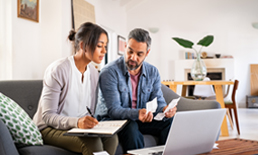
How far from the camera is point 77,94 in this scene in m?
2.03

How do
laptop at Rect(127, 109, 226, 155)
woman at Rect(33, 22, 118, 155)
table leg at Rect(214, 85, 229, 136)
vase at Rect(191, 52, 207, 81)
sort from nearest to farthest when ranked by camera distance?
laptop at Rect(127, 109, 226, 155) → woman at Rect(33, 22, 118, 155) → table leg at Rect(214, 85, 229, 136) → vase at Rect(191, 52, 207, 81)

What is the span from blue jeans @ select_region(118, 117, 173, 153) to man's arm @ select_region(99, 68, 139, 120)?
3.1 inches

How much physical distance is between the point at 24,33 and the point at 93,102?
2.20 m

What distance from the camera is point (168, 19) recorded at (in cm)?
895

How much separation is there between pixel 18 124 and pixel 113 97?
77 centimetres

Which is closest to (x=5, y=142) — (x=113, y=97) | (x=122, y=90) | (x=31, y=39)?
(x=113, y=97)

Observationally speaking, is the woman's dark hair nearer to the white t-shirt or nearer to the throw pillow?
Result: the white t-shirt

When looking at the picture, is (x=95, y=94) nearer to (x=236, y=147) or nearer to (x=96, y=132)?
(x=96, y=132)

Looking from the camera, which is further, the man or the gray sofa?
the man

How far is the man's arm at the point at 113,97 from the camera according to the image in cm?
218

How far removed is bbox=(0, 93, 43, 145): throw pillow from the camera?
1.62m

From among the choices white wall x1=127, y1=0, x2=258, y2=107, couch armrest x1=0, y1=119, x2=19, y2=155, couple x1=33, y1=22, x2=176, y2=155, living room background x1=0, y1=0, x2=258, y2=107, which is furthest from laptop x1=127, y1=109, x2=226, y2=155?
white wall x1=127, y1=0, x2=258, y2=107

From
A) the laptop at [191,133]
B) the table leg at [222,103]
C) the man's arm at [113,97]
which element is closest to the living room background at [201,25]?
the table leg at [222,103]

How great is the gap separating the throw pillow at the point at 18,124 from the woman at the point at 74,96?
4.8 inches
